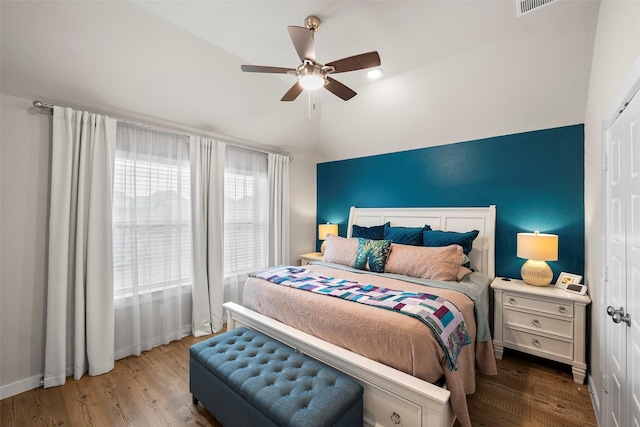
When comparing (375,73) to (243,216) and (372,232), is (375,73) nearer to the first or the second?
(372,232)

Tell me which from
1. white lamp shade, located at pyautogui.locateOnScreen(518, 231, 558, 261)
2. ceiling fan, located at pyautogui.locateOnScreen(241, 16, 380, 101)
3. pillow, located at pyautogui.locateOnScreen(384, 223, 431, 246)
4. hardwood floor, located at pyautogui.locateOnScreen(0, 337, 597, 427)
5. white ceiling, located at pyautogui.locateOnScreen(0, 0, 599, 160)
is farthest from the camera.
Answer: pillow, located at pyautogui.locateOnScreen(384, 223, 431, 246)

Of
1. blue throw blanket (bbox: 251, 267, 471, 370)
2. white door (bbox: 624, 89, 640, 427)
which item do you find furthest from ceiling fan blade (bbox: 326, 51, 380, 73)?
blue throw blanket (bbox: 251, 267, 471, 370)

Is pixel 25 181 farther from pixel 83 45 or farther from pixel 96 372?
pixel 96 372

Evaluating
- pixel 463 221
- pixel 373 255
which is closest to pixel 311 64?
pixel 373 255

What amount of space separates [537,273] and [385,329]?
1928 mm

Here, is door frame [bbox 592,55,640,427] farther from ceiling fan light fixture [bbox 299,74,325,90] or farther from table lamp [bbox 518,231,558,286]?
ceiling fan light fixture [bbox 299,74,325,90]

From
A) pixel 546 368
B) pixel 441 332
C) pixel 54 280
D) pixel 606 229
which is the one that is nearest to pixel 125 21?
pixel 54 280

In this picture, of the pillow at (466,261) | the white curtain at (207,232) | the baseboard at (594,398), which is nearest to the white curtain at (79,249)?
the white curtain at (207,232)

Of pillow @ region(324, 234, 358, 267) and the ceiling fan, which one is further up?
the ceiling fan

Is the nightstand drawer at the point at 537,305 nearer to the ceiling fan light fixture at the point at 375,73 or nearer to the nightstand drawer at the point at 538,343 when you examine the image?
the nightstand drawer at the point at 538,343

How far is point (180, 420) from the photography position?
1854 mm

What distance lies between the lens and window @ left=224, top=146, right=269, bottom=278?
354 centimetres

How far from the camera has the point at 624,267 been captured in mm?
1349

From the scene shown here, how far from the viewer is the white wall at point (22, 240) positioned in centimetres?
206
